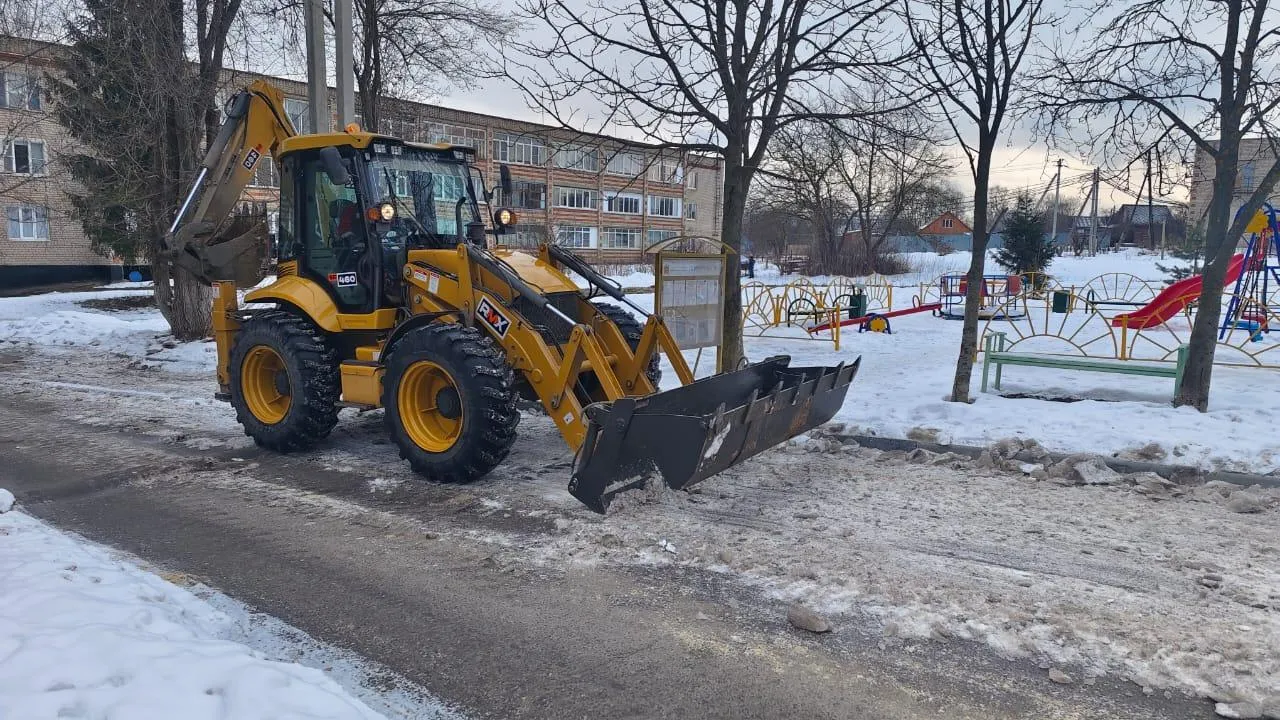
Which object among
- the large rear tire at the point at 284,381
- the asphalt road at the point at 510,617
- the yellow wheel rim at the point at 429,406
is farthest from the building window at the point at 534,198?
the asphalt road at the point at 510,617

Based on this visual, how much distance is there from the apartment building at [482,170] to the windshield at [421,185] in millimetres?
370

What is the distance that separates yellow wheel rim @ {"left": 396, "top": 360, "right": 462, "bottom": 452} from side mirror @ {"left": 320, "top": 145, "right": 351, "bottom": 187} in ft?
5.11

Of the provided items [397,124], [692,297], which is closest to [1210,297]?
[692,297]

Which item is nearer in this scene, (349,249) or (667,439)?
(667,439)

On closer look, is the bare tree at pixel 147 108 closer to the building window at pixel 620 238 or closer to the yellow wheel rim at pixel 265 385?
the yellow wheel rim at pixel 265 385

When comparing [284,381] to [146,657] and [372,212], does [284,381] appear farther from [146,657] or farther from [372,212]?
[146,657]

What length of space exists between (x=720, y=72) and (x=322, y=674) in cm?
753

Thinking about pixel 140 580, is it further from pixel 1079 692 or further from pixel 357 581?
pixel 1079 692

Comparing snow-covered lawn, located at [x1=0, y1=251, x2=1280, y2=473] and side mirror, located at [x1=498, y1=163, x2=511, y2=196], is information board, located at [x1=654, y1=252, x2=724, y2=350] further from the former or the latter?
side mirror, located at [x1=498, y1=163, x2=511, y2=196]

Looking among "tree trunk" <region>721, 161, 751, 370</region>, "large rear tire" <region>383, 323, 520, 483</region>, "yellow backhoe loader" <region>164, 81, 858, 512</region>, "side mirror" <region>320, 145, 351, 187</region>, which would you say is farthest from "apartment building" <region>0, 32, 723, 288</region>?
"large rear tire" <region>383, 323, 520, 483</region>

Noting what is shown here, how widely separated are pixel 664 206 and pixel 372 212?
56734 millimetres

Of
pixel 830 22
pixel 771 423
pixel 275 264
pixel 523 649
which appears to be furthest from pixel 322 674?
pixel 830 22

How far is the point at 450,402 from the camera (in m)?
6.64

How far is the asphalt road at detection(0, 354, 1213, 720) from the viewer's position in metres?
3.55
